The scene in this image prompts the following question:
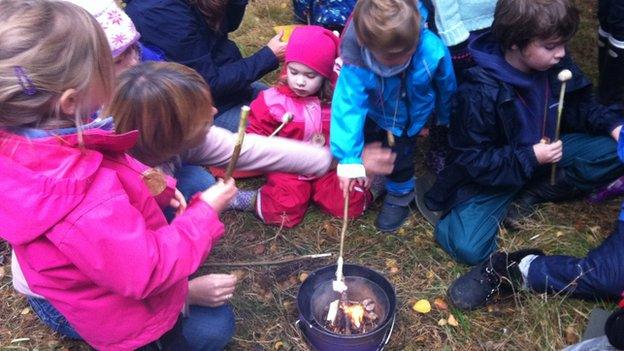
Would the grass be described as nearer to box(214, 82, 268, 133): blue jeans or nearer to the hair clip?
box(214, 82, 268, 133): blue jeans

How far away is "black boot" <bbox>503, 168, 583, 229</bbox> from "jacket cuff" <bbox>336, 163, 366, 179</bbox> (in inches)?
34.8

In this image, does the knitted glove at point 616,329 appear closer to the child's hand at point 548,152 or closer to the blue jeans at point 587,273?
the blue jeans at point 587,273

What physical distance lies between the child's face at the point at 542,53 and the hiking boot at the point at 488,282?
861 millimetres

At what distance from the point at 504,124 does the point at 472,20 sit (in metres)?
0.65

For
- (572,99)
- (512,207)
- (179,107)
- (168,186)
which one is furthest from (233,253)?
(572,99)

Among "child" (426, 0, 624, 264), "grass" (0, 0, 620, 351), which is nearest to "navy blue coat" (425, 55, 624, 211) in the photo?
"child" (426, 0, 624, 264)

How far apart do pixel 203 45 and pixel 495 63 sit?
1.52m

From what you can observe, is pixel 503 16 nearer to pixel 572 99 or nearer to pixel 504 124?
pixel 504 124

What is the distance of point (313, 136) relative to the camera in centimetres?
328

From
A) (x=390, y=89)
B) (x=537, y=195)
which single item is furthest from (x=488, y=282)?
(x=390, y=89)

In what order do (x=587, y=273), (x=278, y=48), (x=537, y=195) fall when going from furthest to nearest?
(x=278, y=48) → (x=537, y=195) → (x=587, y=273)

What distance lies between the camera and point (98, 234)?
1470 mm

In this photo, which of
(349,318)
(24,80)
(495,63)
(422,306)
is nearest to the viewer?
(24,80)

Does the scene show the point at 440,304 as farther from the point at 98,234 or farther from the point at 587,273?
the point at 98,234
